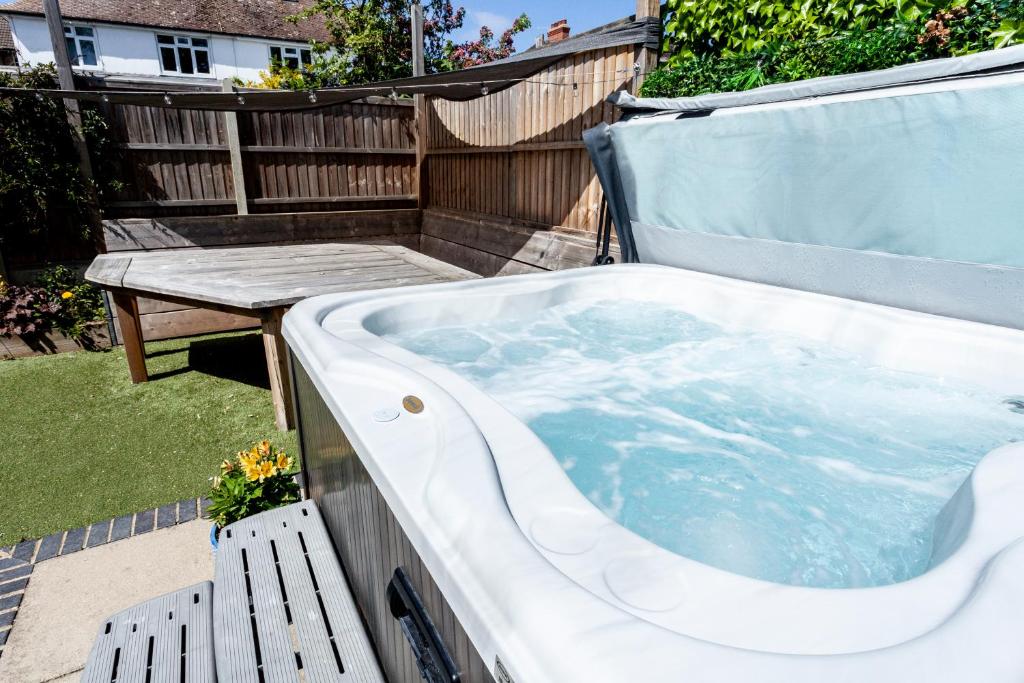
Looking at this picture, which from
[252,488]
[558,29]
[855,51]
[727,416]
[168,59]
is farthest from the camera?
[168,59]

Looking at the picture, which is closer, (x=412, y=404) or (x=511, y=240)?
(x=412, y=404)

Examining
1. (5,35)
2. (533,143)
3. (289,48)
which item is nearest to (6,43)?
(5,35)

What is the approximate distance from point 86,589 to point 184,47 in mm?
16592

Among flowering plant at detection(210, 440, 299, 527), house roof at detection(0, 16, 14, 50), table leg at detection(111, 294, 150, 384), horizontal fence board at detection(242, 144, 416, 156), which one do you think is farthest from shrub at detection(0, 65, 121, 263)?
house roof at detection(0, 16, 14, 50)

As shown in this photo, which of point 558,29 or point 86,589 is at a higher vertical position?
point 558,29

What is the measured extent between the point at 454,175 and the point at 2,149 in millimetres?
3315

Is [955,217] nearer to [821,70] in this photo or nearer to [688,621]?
[821,70]

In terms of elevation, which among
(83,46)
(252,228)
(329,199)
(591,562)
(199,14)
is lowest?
(591,562)

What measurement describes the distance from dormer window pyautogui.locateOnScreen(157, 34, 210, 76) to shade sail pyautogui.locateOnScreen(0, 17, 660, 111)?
→ 512 inches

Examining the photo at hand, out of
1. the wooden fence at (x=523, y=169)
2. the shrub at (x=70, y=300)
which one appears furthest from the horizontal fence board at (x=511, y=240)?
the shrub at (x=70, y=300)

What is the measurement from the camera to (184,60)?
14.5m

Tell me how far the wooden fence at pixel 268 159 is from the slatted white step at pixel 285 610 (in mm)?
3938

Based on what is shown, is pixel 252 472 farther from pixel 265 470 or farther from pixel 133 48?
pixel 133 48

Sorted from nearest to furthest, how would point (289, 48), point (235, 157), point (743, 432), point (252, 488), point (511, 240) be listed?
1. point (743, 432)
2. point (252, 488)
3. point (511, 240)
4. point (235, 157)
5. point (289, 48)
